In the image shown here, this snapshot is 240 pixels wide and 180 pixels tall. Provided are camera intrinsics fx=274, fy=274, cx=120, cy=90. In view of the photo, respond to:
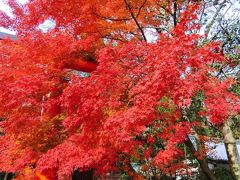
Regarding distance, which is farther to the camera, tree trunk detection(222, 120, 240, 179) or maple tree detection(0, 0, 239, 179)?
tree trunk detection(222, 120, 240, 179)

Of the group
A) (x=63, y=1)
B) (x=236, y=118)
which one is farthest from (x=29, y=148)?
(x=236, y=118)

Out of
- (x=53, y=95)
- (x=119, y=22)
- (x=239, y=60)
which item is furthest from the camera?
(x=239, y=60)

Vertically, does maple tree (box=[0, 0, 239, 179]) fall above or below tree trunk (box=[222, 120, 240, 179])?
above

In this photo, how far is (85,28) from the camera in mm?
9852

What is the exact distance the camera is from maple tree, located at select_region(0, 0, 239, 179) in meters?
7.26

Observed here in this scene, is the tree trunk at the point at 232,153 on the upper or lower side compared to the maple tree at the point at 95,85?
lower

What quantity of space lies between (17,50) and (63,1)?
2.33m

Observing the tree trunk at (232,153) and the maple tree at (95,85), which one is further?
the tree trunk at (232,153)

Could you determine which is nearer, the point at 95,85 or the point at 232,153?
the point at 95,85

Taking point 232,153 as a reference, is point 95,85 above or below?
above

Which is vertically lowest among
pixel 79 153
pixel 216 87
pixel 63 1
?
pixel 79 153

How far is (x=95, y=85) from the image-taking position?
7.77 metres

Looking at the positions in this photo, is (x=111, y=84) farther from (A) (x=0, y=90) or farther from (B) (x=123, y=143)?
(A) (x=0, y=90)

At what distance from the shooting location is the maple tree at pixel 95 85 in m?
7.26
